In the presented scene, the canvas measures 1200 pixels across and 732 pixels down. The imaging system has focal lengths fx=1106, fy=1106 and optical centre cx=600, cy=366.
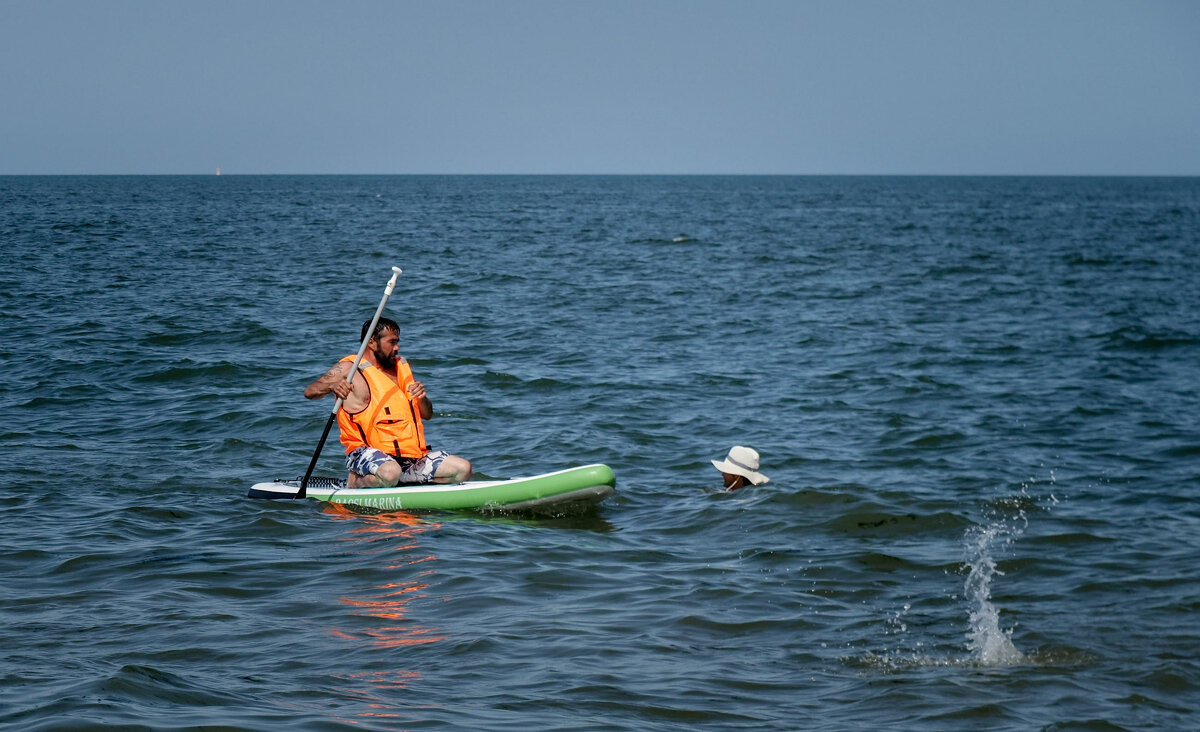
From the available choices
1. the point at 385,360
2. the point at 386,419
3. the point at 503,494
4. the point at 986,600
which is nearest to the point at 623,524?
the point at 503,494

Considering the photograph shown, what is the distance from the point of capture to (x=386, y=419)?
10.1 m

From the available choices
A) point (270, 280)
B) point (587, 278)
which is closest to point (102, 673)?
point (270, 280)

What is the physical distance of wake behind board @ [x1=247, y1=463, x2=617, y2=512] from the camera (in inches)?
382

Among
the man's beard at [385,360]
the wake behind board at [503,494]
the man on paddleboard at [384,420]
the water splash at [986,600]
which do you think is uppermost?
the man's beard at [385,360]

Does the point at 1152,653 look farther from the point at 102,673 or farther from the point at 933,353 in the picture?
the point at 933,353

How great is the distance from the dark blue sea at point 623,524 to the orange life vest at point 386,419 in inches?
33.9

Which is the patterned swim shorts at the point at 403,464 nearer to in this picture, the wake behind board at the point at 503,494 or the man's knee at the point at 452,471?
the man's knee at the point at 452,471

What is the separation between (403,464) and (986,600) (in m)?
5.24

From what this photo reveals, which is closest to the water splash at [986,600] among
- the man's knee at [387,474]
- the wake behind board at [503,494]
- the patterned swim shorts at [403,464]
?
the wake behind board at [503,494]

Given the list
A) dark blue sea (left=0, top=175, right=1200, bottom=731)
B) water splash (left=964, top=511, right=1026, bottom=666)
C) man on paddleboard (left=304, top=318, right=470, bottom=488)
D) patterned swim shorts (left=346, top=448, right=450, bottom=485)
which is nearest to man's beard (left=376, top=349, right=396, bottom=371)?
man on paddleboard (left=304, top=318, right=470, bottom=488)

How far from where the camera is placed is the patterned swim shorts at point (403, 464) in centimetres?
1005

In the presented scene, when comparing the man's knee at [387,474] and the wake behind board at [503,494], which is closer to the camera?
the wake behind board at [503,494]

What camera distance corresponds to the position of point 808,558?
8.65m

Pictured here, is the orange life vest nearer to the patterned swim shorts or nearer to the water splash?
the patterned swim shorts
